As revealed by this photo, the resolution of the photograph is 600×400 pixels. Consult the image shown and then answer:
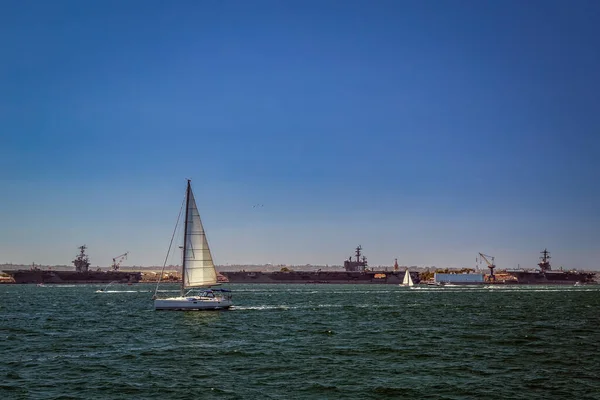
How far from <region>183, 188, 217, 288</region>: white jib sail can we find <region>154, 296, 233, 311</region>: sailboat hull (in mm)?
1754

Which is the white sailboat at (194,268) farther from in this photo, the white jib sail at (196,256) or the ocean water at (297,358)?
the ocean water at (297,358)

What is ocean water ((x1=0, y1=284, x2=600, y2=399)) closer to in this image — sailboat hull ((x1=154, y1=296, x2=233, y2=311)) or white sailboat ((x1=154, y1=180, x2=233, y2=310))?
sailboat hull ((x1=154, y1=296, x2=233, y2=311))

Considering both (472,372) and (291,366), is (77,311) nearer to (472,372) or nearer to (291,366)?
(291,366)

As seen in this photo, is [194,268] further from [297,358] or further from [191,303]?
[297,358]

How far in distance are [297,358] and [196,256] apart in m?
35.0

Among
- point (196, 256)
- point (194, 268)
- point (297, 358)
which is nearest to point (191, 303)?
point (194, 268)

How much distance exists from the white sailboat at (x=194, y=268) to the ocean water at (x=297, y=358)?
488 cm

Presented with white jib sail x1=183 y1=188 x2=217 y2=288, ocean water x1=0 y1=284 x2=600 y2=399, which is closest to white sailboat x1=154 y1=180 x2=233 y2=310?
white jib sail x1=183 y1=188 x2=217 y2=288

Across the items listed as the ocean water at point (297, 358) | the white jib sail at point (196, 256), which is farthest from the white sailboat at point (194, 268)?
the ocean water at point (297, 358)

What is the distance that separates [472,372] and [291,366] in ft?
34.0

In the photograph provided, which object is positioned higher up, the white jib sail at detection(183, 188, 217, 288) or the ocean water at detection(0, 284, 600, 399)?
the white jib sail at detection(183, 188, 217, 288)

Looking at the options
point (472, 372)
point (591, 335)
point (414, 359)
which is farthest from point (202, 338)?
point (591, 335)

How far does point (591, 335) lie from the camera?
49938 mm

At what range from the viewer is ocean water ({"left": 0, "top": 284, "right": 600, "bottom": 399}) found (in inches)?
1080
